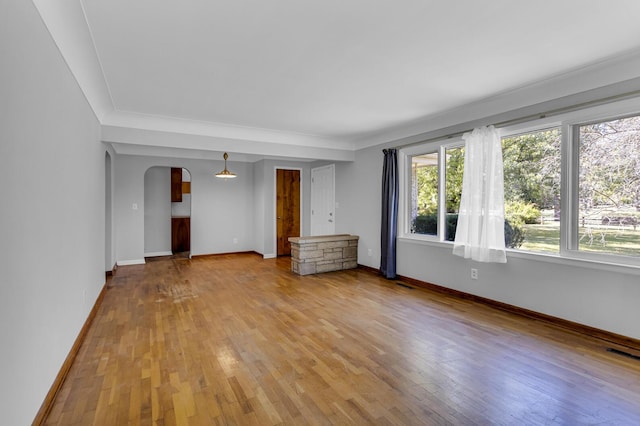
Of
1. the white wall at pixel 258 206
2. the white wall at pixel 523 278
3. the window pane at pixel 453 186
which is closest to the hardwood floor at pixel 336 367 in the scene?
the white wall at pixel 523 278

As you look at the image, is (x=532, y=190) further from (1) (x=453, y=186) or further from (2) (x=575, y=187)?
(1) (x=453, y=186)

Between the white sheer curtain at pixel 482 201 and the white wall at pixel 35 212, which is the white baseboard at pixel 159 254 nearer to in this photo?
the white wall at pixel 35 212

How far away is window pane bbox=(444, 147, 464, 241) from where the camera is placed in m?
4.54

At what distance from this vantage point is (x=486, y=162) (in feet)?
12.8

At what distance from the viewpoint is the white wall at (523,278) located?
2.94 meters

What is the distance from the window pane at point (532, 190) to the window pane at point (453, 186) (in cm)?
68

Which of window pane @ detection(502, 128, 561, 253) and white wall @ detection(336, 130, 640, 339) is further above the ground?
window pane @ detection(502, 128, 561, 253)

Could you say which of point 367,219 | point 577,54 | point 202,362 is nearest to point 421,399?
point 202,362

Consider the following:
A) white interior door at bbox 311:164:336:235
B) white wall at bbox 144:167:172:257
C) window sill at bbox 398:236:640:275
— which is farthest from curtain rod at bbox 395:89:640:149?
white wall at bbox 144:167:172:257

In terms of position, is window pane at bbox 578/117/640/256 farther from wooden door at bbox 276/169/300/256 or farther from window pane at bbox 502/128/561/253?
wooden door at bbox 276/169/300/256

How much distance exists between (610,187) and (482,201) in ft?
3.85

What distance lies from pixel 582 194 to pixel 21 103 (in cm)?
440

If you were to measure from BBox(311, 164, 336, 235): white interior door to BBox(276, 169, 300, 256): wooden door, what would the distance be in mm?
409

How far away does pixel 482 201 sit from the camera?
3957 mm
